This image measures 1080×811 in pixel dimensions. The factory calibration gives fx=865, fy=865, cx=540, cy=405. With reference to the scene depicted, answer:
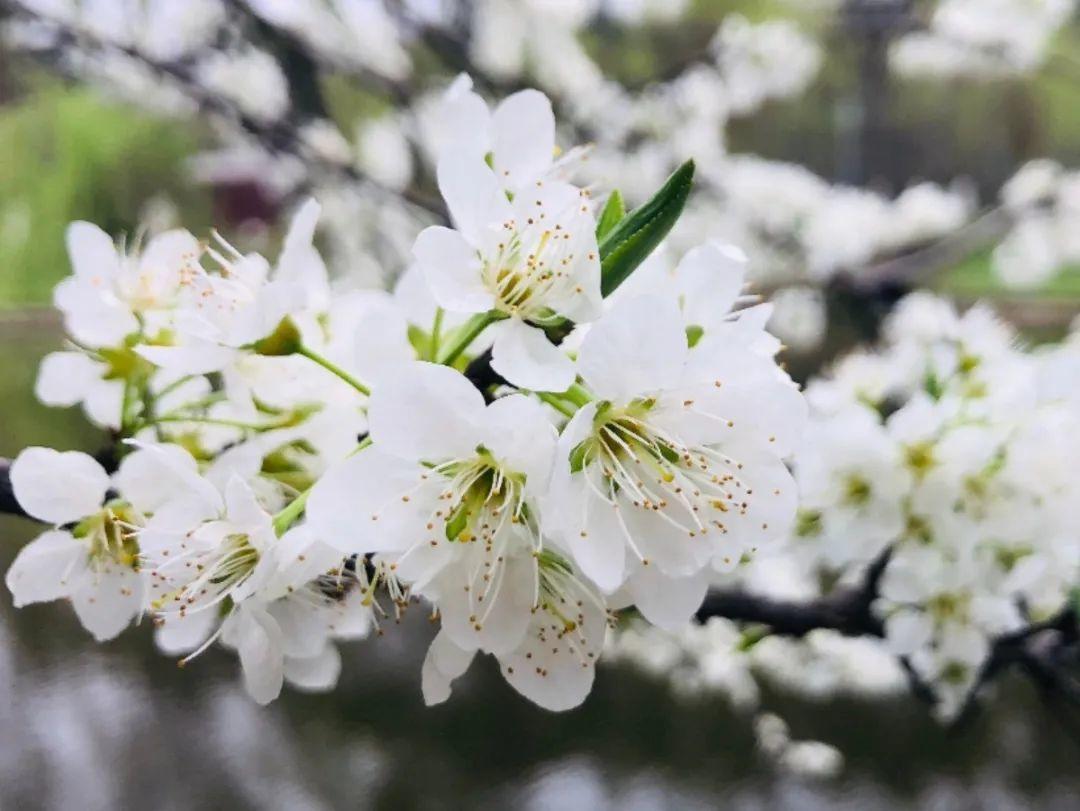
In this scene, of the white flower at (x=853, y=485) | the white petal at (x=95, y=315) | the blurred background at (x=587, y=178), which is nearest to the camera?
the white petal at (x=95, y=315)

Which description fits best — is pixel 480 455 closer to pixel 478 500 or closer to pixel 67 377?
pixel 478 500

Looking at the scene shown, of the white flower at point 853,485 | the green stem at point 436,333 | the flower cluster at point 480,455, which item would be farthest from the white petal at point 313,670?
the white flower at point 853,485

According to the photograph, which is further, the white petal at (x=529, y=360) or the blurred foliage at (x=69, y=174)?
the blurred foliage at (x=69, y=174)

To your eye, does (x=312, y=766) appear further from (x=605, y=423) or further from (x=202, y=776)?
(x=605, y=423)

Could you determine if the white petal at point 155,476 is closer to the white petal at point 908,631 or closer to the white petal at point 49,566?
the white petal at point 49,566

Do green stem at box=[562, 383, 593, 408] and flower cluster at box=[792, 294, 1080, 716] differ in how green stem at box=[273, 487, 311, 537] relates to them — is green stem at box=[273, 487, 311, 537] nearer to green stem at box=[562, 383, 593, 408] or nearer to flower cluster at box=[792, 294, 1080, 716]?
green stem at box=[562, 383, 593, 408]

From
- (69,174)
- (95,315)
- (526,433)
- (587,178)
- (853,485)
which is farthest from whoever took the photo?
(587,178)

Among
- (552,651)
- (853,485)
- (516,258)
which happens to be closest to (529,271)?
(516,258)

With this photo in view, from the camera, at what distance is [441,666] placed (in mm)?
244

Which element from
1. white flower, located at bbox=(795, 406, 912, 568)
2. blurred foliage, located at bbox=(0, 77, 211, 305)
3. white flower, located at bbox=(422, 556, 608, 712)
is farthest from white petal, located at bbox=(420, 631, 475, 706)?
blurred foliage, located at bbox=(0, 77, 211, 305)

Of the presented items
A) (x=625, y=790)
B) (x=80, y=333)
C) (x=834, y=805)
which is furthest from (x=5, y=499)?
(x=834, y=805)

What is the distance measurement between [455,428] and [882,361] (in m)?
0.43

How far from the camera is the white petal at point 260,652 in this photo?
0.24 metres

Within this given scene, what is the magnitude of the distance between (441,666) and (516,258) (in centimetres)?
12
